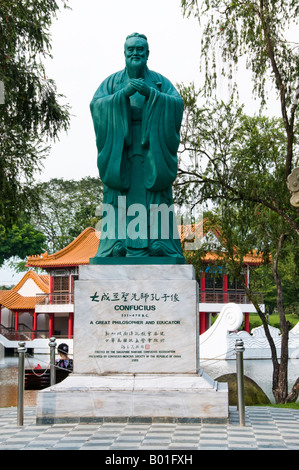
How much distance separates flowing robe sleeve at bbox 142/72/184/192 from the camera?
24.7ft

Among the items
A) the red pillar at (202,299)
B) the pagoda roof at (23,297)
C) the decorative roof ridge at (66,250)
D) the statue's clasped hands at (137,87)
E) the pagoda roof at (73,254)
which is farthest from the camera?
the pagoda roof at (23,297)

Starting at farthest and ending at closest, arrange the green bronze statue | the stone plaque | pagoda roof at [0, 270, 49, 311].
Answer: pagoda roof at [0, 270, 49, 311] → the green bronze statue → the stone plaque

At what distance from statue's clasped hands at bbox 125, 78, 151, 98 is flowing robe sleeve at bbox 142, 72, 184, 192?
8cm

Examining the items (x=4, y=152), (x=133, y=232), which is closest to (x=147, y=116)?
(x=133, y=232)

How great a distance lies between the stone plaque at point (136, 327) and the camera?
6.95 metres

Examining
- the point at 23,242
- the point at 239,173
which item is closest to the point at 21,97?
the point at 239,173

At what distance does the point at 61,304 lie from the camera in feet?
107

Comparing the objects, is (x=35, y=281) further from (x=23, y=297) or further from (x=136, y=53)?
(x=136, y=53)

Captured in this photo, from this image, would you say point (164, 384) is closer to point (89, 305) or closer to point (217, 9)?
point (89, 305)

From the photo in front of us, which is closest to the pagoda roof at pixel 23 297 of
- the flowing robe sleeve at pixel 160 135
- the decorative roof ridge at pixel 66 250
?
the decorative roof ridge at pixel 66 250

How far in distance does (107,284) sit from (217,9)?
6.00m

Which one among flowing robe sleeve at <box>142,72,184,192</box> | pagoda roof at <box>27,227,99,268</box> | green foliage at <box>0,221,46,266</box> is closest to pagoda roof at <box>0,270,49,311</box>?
pagoda roof at <box>27,227,99,268</box>

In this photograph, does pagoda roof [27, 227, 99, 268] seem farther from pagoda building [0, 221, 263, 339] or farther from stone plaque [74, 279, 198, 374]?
stone plaque [74, 279, 198, 374]

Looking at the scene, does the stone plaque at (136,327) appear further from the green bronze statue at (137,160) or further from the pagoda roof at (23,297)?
the pagoda roof at (23,297)
